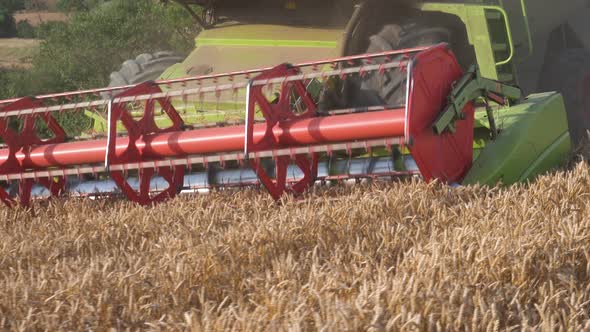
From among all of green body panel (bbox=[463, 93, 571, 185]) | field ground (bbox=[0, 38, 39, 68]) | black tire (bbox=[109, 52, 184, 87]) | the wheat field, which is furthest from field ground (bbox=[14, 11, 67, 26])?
the wheat field

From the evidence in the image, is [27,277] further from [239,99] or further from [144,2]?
[144,2]

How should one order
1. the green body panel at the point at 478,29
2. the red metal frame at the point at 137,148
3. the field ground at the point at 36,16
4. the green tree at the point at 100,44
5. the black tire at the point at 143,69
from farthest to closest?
the field ground at the point at 36,16 → the green tree at the point at 100,44 → the black tire at the point at 143,69 → the green body panel at the point at 478,29 → the red metal frame at the point at 137,148

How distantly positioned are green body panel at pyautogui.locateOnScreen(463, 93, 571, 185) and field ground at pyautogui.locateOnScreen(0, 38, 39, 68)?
21.9 m

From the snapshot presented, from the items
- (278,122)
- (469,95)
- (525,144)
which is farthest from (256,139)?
(525,144)

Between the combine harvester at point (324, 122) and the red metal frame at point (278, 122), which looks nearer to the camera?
the combine harvester at point (324, 122)

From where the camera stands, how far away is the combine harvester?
13.1 ft

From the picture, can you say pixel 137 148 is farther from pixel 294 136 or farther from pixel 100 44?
pixel 100 44

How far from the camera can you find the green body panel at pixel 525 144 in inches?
165

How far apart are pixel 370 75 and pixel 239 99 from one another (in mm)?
821

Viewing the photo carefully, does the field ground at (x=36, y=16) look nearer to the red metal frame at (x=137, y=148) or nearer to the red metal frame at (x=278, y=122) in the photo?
the red metal frame at (x=137, y=148)

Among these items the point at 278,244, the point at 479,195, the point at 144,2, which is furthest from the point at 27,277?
the point at 144,2

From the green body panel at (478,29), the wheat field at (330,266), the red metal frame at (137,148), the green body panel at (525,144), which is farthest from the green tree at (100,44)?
the wheat field at (330,266)

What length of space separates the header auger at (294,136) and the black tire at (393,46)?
4.4 inches

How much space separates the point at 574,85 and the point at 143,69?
3.11 metres
